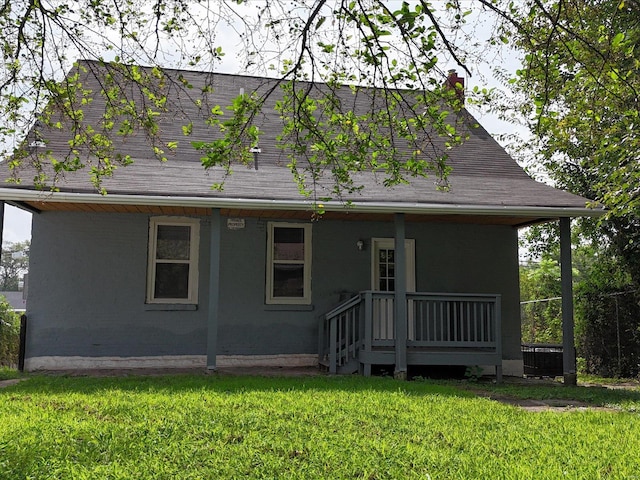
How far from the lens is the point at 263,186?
9.84m

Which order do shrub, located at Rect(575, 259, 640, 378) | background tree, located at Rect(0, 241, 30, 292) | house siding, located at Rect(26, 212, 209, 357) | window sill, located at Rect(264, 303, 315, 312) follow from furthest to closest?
background tree, located at Rect(0, 241, 30, 292) < shrub, located at Rect(575, 259, 640, 378) < window sill, located at Rect(264, 303, 315, 312) < house siding, located at Rect(26, 212, 209, 357)

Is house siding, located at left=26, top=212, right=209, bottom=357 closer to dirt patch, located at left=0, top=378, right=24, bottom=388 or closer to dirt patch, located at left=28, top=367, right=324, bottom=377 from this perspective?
dirt patch, located at left=28, top=367, right=324, bottom=377

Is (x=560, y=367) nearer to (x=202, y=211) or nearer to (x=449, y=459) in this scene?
(x=202, y=211)

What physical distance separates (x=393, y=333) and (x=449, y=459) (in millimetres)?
5650

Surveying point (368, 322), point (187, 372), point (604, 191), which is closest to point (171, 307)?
point (187, 372)

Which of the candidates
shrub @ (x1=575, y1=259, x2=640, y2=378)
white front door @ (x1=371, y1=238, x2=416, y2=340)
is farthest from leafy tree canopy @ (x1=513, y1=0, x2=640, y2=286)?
white front door @ (x1=371, y1=238, x2=416, y2=340)

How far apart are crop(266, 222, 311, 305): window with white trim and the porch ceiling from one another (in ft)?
1.02

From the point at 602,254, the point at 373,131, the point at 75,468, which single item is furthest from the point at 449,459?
the point at 602,254

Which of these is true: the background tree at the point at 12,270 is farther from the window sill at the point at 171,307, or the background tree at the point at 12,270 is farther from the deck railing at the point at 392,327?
the deck railing at the point at 392,327

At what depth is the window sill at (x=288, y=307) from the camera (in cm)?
1113

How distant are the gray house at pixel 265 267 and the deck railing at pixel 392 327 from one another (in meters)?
0.03

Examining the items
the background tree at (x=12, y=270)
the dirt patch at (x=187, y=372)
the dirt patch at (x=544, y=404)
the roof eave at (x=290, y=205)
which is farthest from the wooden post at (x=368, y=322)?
the background tree at (x=12, y=270)

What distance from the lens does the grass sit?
4410mm

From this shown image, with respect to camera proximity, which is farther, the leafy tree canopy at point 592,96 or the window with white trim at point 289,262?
the window with white trim at point 289,262
